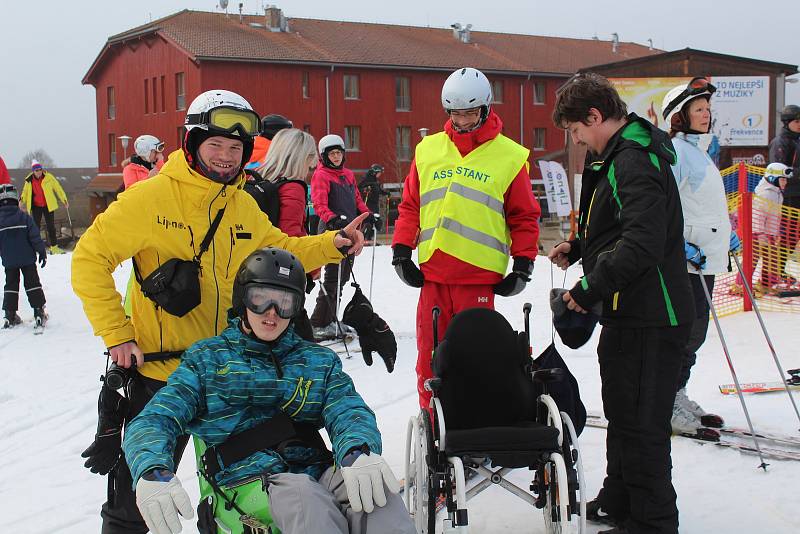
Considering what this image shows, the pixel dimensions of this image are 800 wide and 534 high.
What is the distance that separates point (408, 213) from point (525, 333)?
3.80 feet

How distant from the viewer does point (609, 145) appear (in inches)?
138

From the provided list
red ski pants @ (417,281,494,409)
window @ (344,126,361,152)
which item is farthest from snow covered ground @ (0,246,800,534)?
window @ (344,126,361,152)

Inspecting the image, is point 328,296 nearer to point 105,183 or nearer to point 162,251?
point 162,251

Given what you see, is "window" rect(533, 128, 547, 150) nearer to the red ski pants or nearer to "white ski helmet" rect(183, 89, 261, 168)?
the red ski pants

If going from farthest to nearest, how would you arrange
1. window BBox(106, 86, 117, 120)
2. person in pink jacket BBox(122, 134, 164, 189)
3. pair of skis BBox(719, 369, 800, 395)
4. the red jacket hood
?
window BBox(106, 86, 117, 120) → person in pink jacket BBox(122, 134, 164, 189) → pair of skis BBox(719, 369, 800, 395) → the red jacket hood

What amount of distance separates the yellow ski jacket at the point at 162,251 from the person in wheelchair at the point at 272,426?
268mm

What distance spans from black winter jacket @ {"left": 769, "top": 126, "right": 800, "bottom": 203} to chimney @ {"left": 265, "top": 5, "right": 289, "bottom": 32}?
1356 inches

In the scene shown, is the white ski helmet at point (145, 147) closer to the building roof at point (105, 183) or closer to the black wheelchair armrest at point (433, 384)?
the black wheelchair armrest at point (433, 384)

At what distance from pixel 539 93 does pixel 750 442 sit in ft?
142

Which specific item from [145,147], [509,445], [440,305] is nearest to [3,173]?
[145,147]

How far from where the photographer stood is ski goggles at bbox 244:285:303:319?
2980mm

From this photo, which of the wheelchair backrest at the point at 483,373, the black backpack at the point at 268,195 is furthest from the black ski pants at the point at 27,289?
the wheelchair backrest at the point at 483,373

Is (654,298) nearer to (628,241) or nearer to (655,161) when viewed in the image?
(628,241)

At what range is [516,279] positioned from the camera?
4.43 m
